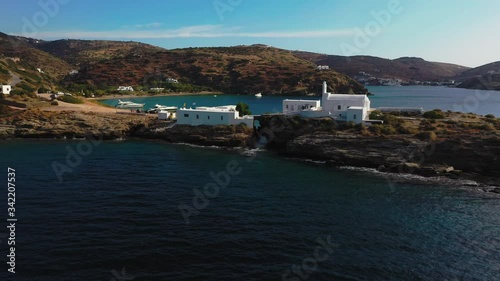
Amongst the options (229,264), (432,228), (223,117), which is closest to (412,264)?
(432,228)

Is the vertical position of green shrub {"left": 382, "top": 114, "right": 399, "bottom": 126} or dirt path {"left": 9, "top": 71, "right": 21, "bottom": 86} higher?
dirt path {"left": 9, "top": 71, "right": 21, "bottom": 86}

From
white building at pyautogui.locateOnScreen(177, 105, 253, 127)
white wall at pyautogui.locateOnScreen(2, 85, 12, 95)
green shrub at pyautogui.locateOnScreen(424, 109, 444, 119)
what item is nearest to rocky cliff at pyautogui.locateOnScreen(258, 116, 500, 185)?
white building at pyautogui.locateOnScreen(177, 105, 253, 127)

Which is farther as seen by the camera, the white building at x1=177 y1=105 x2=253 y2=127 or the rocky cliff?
the white building at x1=177 y1=105 x2=253 y2=127

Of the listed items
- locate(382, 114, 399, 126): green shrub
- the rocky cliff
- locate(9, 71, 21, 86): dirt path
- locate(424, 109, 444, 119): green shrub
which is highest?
locate(9, 71, 21, 86): dirt path

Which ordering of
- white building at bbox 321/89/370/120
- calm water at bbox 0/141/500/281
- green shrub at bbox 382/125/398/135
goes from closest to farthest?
calm water at bbox 0/141/500/281
green shrub at bbox 382/125/398/135
white building at bbox 321/89/370/120

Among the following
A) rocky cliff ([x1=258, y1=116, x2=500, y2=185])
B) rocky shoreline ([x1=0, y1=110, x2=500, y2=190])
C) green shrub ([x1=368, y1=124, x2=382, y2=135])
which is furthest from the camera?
green shrub ([x1=368, y1=124, x2=382, y2=135])

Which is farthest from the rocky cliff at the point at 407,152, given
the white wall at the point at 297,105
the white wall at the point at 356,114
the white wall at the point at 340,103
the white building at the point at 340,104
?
the white wall at the point at 297,105

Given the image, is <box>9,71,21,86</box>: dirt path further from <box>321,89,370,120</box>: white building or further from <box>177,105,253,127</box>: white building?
<box>321,89,370,120</box>: white building
